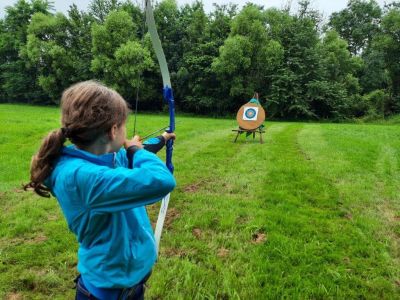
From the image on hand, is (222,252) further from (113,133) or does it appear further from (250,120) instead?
(250,120)

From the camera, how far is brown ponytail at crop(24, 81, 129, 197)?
3.74ft

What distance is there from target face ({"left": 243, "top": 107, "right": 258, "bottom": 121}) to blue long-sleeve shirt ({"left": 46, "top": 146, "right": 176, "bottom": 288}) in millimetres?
9240

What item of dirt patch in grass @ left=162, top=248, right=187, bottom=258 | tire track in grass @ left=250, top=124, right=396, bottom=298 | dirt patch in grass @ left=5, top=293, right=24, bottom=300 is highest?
tire track in grass @ left=250, top=124, right=396, bottom=298

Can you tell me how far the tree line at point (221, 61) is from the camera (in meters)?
23.9

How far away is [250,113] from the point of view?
34.5ft

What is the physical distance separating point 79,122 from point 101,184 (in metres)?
0.23

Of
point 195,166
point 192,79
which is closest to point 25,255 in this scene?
point 195,166

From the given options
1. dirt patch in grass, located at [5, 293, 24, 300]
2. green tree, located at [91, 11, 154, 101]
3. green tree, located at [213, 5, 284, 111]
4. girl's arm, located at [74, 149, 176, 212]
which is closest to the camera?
girl's arm, located at [74, 149, 176, 212]

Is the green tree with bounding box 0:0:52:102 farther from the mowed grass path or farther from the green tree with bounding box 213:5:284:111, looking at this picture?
the mowed grass path

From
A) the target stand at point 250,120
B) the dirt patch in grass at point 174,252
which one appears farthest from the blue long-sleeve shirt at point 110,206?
the target stand at point 250,120

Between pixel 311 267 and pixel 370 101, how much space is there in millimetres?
27229

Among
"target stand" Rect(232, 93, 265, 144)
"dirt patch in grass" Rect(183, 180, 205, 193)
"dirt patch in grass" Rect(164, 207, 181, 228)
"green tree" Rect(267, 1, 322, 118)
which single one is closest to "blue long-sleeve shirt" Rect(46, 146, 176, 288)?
"dirt patch in grass" Rect(164, 207, 181, 228)

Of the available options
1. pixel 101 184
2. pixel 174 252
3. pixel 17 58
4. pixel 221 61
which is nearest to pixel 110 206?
pixel 101 184

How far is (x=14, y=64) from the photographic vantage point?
113 feet
